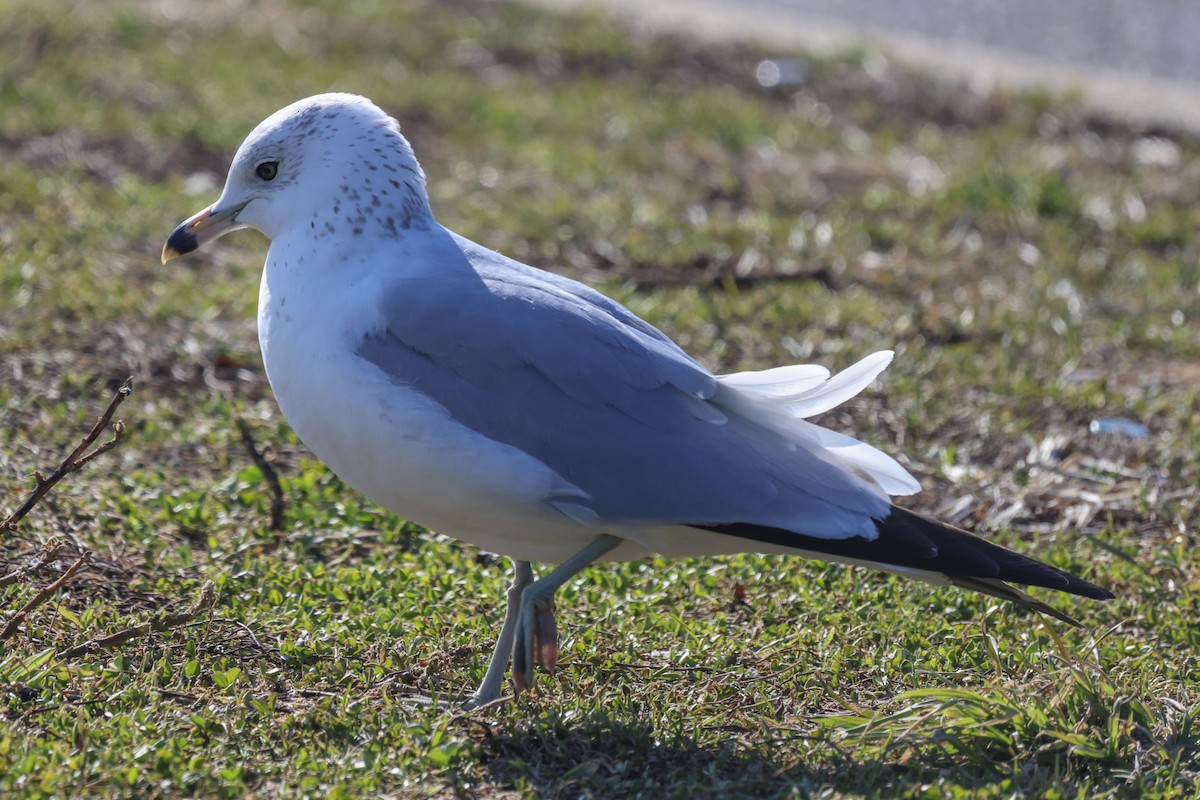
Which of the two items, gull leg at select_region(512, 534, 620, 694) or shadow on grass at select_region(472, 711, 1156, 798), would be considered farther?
gull leg at select_region(512, 534, 620, 694)

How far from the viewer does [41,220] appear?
19.8ft

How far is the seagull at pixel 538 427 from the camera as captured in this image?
3.27m

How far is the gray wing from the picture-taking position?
3.29 meters

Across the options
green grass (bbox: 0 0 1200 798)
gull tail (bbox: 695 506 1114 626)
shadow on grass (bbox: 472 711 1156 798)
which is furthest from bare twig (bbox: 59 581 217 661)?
gull tail (bbox: 695 506 1114 626)

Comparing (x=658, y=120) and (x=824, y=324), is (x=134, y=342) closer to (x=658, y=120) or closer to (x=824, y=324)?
(x=824, y=324)

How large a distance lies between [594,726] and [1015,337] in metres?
3.00

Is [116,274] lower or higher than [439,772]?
higher

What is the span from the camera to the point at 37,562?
3721 mm

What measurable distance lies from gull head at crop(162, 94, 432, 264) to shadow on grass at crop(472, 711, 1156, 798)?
3.85 feet

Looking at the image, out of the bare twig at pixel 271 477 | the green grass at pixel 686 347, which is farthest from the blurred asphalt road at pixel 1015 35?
the bare twig at pixel 271 477

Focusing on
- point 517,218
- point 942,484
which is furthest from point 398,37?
point 942,484

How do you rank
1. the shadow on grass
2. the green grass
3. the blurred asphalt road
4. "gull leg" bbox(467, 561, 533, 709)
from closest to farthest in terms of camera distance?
1. the shadow on grass
2. the green grass
3. "gull leg" bbox(467, 561, 533, 709)
4. the blurred asphalt road

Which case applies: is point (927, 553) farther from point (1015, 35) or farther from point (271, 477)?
point (1015, 35)

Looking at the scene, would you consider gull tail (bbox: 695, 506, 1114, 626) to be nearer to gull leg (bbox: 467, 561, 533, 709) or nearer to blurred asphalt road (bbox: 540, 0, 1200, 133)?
gull leg (bbox: 467, 561, 533, 709)
